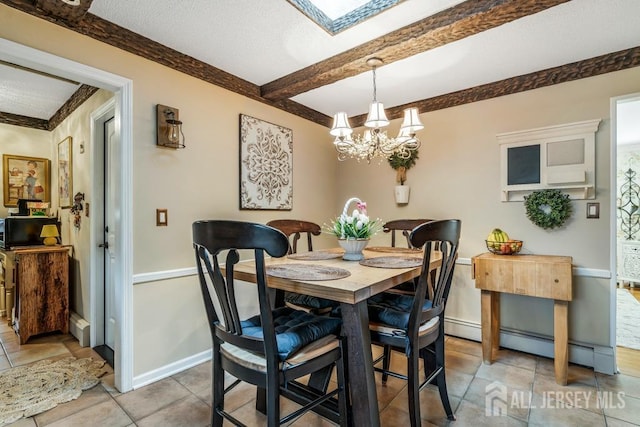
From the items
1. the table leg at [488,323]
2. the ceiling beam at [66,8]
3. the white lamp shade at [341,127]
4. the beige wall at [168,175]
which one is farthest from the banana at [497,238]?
the ceiling beam at [66,8]

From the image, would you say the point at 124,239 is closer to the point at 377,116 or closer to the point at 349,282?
the point at 349,282

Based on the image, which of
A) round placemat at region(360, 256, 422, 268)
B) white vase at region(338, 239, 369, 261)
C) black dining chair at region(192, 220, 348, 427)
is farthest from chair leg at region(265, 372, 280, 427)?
white vase at region(338, 239, 369, 261)

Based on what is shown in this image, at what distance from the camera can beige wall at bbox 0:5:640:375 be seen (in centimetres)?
212

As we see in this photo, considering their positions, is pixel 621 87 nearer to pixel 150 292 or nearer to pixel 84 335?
pixel 150 292

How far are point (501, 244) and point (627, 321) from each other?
2144 millimetres

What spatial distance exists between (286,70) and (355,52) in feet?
2.18

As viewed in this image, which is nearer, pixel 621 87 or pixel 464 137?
pixel 621 87

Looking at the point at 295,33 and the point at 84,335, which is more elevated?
the point at 295,33

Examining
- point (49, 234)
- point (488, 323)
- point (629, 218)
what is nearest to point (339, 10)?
→ point (488, 323)

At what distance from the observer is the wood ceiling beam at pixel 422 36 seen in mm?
1676

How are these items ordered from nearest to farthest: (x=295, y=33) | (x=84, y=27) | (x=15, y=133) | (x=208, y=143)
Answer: (x=84, y=27), (x=295, y=33), (x=208, y=143), (x=15, y=133)

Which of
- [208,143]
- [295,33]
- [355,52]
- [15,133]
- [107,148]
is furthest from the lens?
[15,133]

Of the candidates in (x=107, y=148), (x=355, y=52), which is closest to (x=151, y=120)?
(x=107, y=148)

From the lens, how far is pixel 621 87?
2.29 m
